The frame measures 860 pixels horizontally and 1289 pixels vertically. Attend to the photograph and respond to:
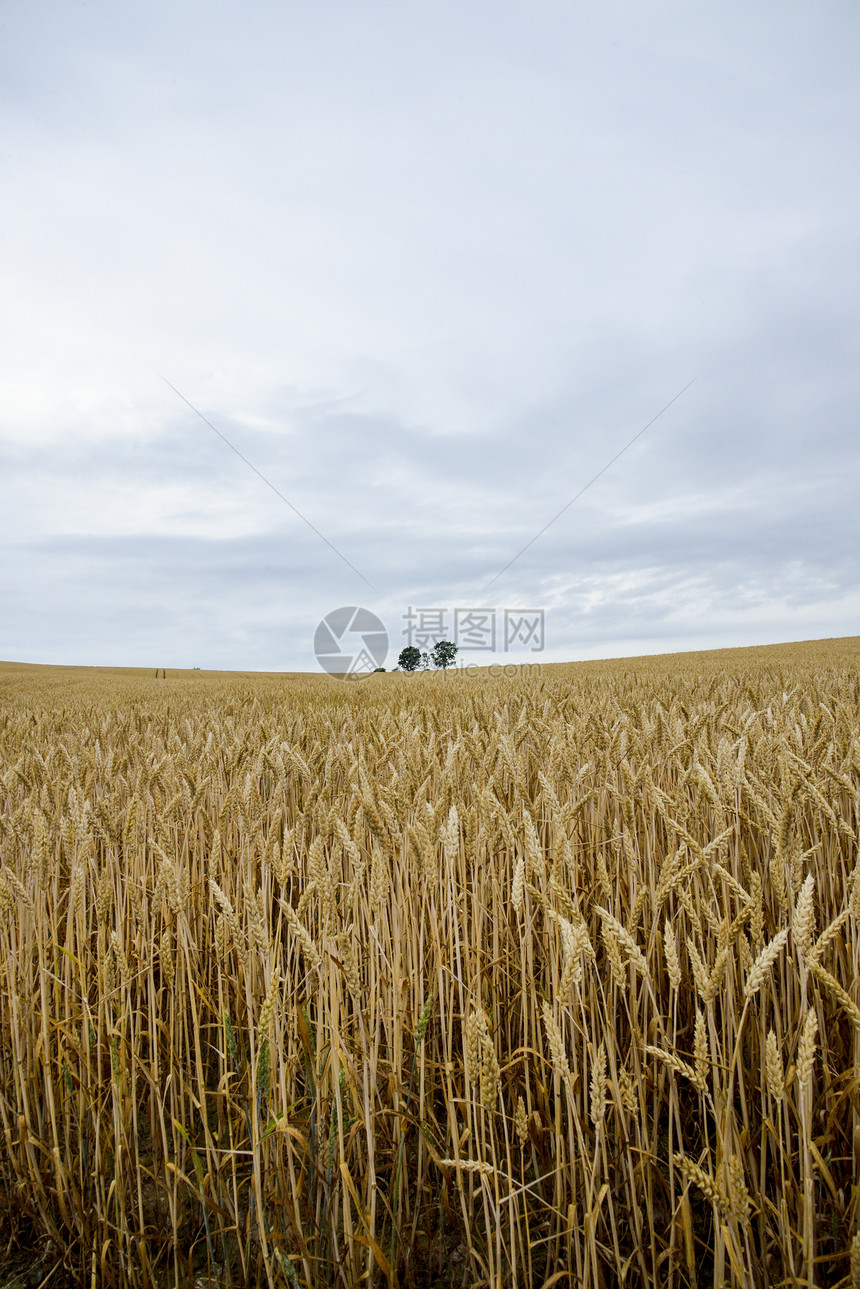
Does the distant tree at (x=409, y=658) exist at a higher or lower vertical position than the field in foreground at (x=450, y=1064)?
higher

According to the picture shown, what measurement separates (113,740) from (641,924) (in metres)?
3.63

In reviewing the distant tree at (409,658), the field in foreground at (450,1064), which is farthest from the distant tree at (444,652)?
the field in foreground at (450,1064)

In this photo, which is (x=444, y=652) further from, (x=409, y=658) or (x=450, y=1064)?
(x=450, y=1064)

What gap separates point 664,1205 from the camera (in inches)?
52.2

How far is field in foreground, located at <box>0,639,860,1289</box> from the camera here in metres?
1.04

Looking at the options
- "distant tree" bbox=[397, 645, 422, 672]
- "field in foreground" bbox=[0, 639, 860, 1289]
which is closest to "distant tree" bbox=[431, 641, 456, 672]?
"distant tree" bbox=[397, 645, 422, 672]

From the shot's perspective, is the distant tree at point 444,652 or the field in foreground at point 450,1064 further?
the distant tree at point 444,652

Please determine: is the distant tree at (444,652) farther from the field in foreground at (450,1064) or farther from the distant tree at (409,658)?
the field in foreground at (450,1064)

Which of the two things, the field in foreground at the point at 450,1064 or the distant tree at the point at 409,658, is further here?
the distant tree at the point at 409,658

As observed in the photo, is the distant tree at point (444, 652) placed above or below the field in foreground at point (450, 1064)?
above

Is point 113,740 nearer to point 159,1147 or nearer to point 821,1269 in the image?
point 159,1147

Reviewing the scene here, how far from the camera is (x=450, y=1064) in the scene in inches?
47.9

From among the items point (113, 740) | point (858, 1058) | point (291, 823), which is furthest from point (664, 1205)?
point (113, 740)

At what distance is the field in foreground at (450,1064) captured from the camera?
1.04m
